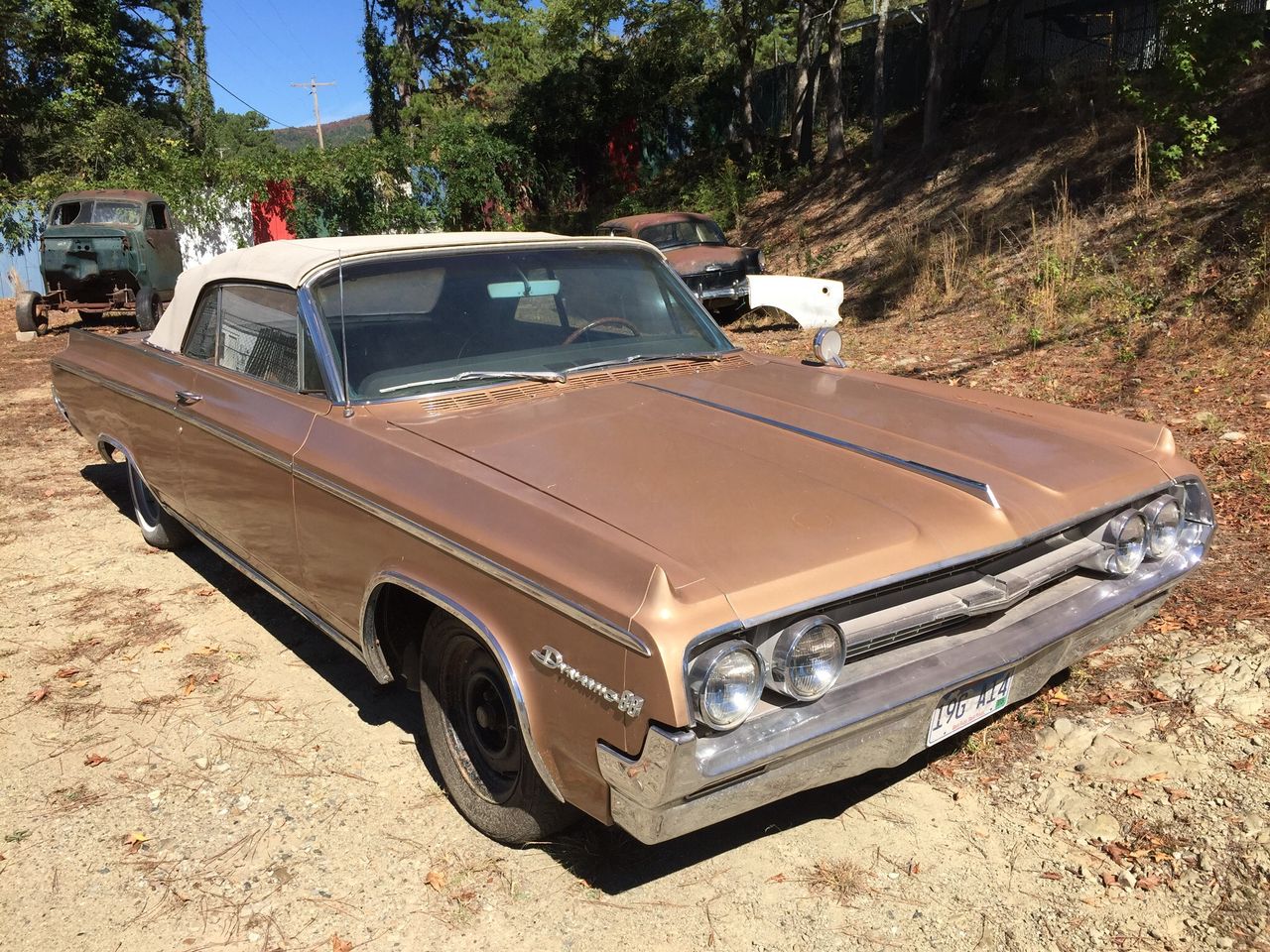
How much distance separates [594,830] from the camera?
311 centimetres

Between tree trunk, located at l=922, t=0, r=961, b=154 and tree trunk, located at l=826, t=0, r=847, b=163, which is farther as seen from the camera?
tree trunk, located at l=826, t=0, r=847, b=163

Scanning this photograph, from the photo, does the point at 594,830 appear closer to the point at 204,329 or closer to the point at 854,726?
the point at 854,726

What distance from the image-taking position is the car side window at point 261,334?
384 cm

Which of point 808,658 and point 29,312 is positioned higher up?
point 29,312

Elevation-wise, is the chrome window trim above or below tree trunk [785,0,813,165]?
below

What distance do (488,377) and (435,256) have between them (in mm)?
588

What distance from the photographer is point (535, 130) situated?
27359 mm

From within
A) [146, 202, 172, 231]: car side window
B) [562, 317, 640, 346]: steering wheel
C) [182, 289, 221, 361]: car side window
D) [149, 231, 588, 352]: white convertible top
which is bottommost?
[562, 317, 640, 346]: steering wheel

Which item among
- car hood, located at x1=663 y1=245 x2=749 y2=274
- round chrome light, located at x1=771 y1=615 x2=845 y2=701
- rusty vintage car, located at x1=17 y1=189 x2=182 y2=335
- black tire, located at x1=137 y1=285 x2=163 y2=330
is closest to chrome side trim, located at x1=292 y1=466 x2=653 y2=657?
round chrome light, located at x1=771 y1=615 x2=845 y2=701

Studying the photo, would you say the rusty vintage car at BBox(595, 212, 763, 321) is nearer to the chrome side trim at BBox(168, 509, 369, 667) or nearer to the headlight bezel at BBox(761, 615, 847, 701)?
the chrome side trim at BBox(168, 509, 369, 667)

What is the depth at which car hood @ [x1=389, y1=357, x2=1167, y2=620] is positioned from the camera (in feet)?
8.17

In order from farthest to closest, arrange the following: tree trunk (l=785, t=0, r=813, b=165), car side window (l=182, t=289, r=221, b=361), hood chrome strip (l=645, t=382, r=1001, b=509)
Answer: tree trunk (l=785, t=0, r=813, b=165) → car side window (l=182, t=289, r=221, b=361) → hood chrome strip (l=645, t=382, r=1001, b=509)

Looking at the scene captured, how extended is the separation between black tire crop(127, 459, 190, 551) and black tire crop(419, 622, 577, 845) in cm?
297

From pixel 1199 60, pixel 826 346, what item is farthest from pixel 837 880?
pixel 1199 60
